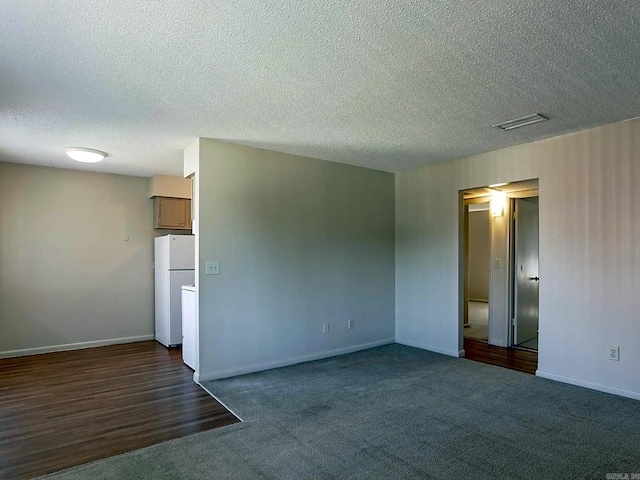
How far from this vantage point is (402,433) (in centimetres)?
271

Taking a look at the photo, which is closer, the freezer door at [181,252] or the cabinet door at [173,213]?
the freezer door at [181,252]

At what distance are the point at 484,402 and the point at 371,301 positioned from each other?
85.7 inches

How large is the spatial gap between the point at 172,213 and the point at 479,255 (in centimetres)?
791

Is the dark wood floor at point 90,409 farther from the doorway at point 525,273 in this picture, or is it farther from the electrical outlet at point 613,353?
the doorway at point 525,273

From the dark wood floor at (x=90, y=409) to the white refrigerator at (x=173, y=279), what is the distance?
63cm

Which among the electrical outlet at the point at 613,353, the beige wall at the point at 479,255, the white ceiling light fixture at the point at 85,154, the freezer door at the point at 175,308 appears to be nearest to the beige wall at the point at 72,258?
the freezer door at the point at 175,308

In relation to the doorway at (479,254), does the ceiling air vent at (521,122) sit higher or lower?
higher

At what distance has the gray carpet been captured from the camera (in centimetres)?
226

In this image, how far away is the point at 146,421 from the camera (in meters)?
2.94

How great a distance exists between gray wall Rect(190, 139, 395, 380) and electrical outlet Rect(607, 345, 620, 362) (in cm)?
256

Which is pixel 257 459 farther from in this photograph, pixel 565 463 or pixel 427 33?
pixel 427 33

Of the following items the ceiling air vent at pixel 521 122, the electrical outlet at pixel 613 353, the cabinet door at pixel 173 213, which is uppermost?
the ceiling air vent at pixel 521 122

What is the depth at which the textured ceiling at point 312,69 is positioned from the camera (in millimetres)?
1874

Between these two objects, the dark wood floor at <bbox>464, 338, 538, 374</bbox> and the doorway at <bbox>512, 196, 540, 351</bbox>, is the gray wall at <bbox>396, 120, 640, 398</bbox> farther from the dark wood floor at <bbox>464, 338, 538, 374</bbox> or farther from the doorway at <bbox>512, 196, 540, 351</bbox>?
the doorway at <bbox>512, 196, 540, 351</bbox>
